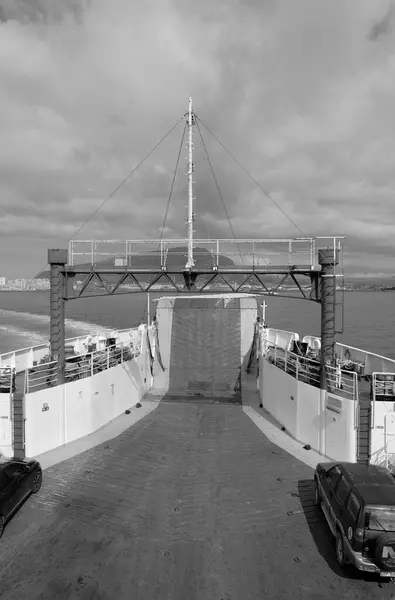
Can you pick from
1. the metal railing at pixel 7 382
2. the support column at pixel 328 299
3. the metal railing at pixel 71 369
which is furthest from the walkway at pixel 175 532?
the support column at pixel 328 299

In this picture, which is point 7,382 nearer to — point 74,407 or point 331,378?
point 74,407

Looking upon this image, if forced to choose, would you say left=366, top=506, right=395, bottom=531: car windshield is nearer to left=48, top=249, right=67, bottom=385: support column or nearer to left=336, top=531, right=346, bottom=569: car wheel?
Answer: left=336, top=531, right=346, bottom=569: car wheel

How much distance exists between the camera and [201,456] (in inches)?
509

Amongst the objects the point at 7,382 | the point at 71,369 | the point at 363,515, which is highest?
the point at 71,369

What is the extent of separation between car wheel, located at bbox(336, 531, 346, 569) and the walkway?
186mm

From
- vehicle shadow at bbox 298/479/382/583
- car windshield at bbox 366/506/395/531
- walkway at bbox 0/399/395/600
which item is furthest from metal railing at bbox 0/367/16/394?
car windshield at bbox 366/506/395/531

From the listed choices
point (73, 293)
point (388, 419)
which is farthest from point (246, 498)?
point (73, 293)

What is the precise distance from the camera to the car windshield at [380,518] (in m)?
6.99

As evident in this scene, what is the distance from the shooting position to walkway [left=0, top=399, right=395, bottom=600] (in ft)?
23.1

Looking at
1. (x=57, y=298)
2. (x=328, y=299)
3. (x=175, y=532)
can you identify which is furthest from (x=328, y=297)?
(x=57, y=298)

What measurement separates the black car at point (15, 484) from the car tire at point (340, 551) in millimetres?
7155

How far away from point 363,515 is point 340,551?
1072 mm

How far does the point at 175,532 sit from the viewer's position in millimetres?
8719

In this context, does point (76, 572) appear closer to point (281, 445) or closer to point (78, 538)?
point (78, 538)
